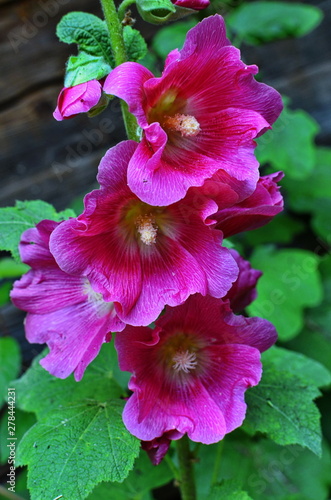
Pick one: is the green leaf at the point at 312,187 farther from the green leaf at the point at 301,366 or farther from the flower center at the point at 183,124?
the flower center at the point at 183,124

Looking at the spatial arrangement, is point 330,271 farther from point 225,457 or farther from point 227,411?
point 227,411

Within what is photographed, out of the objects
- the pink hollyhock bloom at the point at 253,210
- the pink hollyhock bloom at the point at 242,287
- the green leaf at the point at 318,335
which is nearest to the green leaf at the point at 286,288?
the green leaf at the point at 318,335

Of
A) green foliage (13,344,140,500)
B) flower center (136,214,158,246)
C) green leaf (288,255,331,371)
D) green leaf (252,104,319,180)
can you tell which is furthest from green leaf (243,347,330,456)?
green leaf (252,104,319,180)

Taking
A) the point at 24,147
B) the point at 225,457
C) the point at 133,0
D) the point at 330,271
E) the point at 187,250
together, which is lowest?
the point at 330,271

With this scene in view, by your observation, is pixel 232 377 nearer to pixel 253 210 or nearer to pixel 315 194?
pixel 253 210

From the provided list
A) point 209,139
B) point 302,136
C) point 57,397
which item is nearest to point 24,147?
point 302,136
